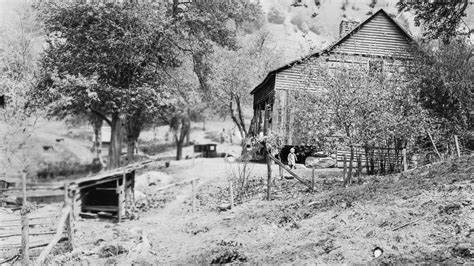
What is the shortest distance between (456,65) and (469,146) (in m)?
4.51

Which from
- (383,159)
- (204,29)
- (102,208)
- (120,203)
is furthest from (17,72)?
(383,159)

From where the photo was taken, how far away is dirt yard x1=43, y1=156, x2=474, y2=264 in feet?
35.5

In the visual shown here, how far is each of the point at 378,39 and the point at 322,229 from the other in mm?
21549

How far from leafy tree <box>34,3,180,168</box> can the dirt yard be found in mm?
8616

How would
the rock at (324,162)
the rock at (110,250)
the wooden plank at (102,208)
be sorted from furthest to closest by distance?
1. the rock at (324,162)
2. the wooden plank at (102,208)
3. the rock at (110,250)

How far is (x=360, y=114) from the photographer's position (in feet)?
67.6

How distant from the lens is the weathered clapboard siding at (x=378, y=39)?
103 ft

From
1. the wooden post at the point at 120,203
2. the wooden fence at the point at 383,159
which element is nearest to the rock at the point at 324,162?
the wooden fence at the point at 383,159

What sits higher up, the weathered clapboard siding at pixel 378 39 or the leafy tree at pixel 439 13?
the weathered clapboard siding at pixel 378 39

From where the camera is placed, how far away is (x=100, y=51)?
27469 mm

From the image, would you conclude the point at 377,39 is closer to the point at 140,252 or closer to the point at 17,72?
the point at 140,252

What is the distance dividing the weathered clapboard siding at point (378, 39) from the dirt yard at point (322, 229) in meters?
12.8

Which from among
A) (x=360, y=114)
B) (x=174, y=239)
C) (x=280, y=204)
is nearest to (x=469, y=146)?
(x=360, y=114)

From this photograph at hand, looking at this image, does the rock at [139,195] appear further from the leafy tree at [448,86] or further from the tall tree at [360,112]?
the leafy tree at [448,86]
